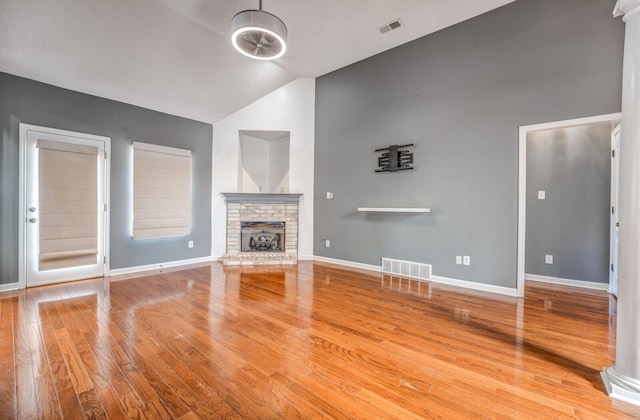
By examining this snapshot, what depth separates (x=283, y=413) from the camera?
1.50 metres

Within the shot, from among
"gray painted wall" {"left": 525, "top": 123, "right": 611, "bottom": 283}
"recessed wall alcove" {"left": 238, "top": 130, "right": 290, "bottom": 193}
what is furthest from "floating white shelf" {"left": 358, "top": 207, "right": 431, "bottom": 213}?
"recessed wall alcove" {"left": 238, "top": 130, "right": 290, "bottom": 193}

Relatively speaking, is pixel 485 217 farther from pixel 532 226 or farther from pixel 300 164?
pixel 300 164

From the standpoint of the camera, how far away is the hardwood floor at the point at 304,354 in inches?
61.5

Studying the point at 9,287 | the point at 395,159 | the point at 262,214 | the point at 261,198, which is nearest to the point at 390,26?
the point at 395,159

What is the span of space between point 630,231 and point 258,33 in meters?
3.48

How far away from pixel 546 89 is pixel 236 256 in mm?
5179

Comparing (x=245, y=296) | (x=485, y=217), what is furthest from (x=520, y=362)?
(x=245, y=296)

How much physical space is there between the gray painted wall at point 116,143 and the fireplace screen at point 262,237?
0.75 meters

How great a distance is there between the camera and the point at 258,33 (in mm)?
3000

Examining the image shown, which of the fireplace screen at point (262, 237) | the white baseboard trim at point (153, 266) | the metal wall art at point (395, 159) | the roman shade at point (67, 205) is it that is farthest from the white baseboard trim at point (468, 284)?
the roman shade at point (67, 205)

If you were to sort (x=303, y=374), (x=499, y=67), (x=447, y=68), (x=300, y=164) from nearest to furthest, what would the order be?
(x=303, y=374) → (x=499, y=67) → (x=447, y=68) → (x=300, y=164)

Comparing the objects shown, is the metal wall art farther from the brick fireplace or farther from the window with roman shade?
the window with roman shade

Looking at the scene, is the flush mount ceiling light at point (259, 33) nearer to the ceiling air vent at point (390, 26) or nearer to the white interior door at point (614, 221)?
the ceiling air vent at point (390, 26)

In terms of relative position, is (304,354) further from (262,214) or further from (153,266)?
(153,266)
